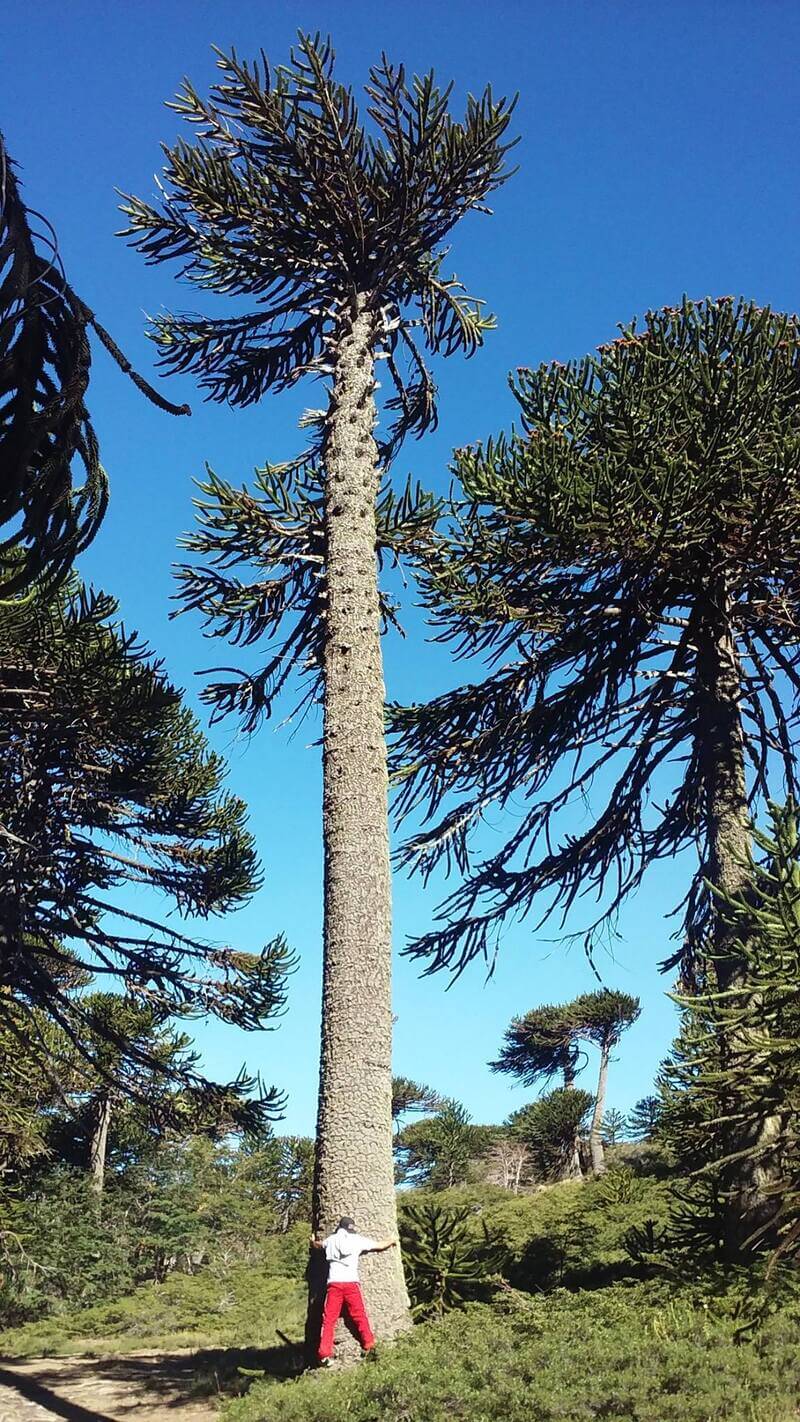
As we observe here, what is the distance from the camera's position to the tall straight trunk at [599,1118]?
25.0m

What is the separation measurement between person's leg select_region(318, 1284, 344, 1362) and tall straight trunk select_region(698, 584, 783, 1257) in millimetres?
3269

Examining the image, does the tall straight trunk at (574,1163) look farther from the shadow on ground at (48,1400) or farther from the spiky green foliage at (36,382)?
the spiky green foliage at (36,382)

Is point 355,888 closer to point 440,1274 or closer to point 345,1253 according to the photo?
point 345,1253

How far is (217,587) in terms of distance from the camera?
984cm

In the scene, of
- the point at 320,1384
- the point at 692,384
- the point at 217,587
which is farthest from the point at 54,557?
the point at 692,384

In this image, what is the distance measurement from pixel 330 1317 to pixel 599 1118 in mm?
21673

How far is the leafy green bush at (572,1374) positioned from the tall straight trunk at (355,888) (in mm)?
684

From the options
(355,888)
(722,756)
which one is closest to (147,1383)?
(355,888)

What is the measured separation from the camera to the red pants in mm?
6613

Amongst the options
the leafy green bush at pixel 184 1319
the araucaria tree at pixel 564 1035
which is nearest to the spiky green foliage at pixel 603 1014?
the araucaria tree at pixel 564 1035

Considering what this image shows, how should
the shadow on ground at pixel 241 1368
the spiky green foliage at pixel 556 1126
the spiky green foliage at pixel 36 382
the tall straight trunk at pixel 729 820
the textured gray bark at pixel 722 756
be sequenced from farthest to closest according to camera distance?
the spiky green foliage at pixel 556 1126, the textured gray bark at pixel 722 756, the tall straight trunk at pixel 729 820, the shadow on ground at pixel 241 1368, the spiky green foliage at pixel 36 382

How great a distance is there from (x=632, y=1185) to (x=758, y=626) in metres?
10.2

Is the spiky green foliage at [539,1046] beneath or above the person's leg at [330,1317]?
above

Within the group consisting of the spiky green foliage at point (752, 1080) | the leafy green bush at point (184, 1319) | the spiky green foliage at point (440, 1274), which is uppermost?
the spiky green foliage at point (752, 1080)
